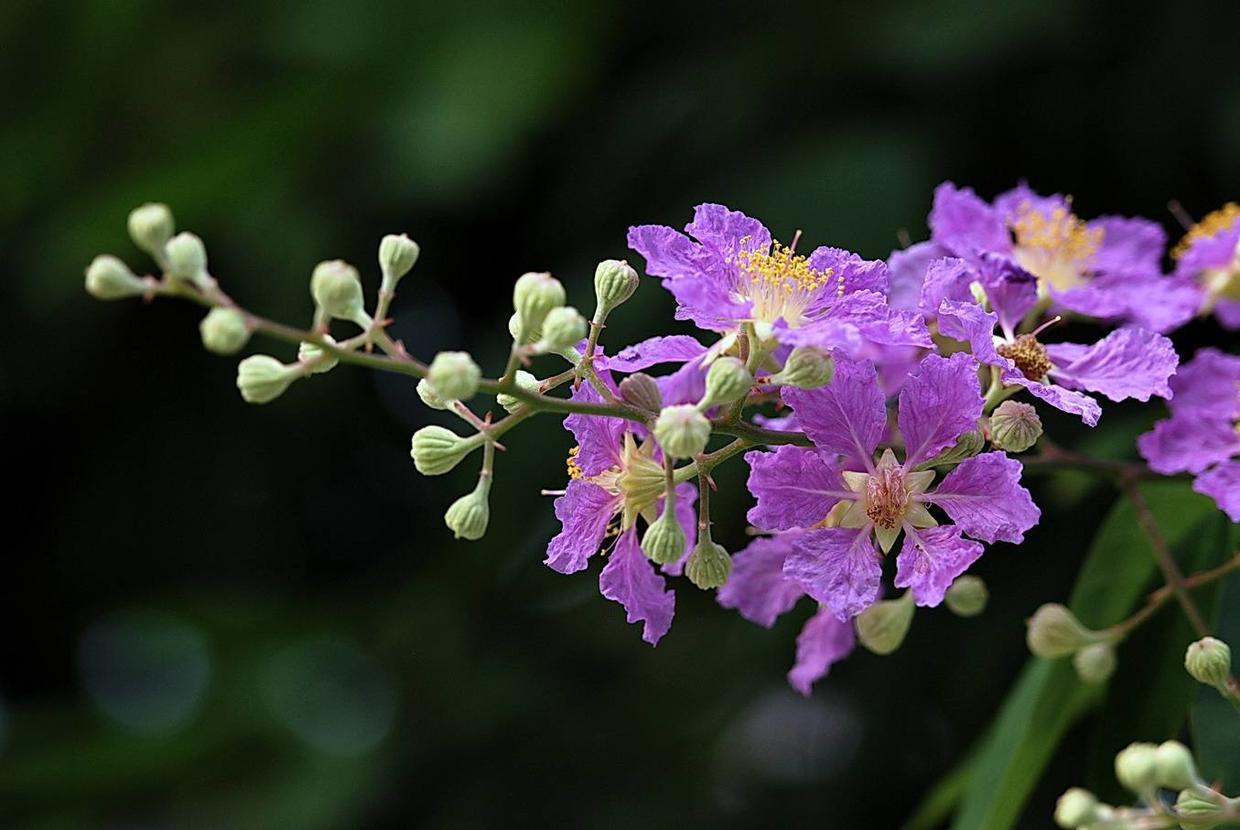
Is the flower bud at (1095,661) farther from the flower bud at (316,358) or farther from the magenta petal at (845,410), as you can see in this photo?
the flower bud at (316,358)

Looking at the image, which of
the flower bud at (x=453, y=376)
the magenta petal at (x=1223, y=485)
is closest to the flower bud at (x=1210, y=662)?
the magenta petal at (x=1223, y=485)

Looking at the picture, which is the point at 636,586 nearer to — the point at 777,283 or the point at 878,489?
the point at 878,489

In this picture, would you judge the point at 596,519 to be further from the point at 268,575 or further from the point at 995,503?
the point at 268,575

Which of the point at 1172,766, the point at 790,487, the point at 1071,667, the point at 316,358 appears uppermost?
the point at 316,358

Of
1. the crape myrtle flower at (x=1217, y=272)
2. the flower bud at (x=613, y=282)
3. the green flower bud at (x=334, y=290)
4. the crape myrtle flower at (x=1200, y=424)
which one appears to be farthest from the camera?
the crape myrtle flower at (x=1217, y=272)

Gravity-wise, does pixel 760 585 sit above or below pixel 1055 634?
above

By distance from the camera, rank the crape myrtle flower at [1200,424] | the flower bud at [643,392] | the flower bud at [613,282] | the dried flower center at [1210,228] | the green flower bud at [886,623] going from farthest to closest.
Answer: the dried flower center at [1210,228] < the crape myrtle flower at [1200,424] < the green flower bud at [886,623] < the flower bud at [613,282] < the flower bud at [643,392]

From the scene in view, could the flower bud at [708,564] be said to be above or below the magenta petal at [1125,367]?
above

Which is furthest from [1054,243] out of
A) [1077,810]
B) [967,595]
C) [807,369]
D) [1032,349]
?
[1077,810]
